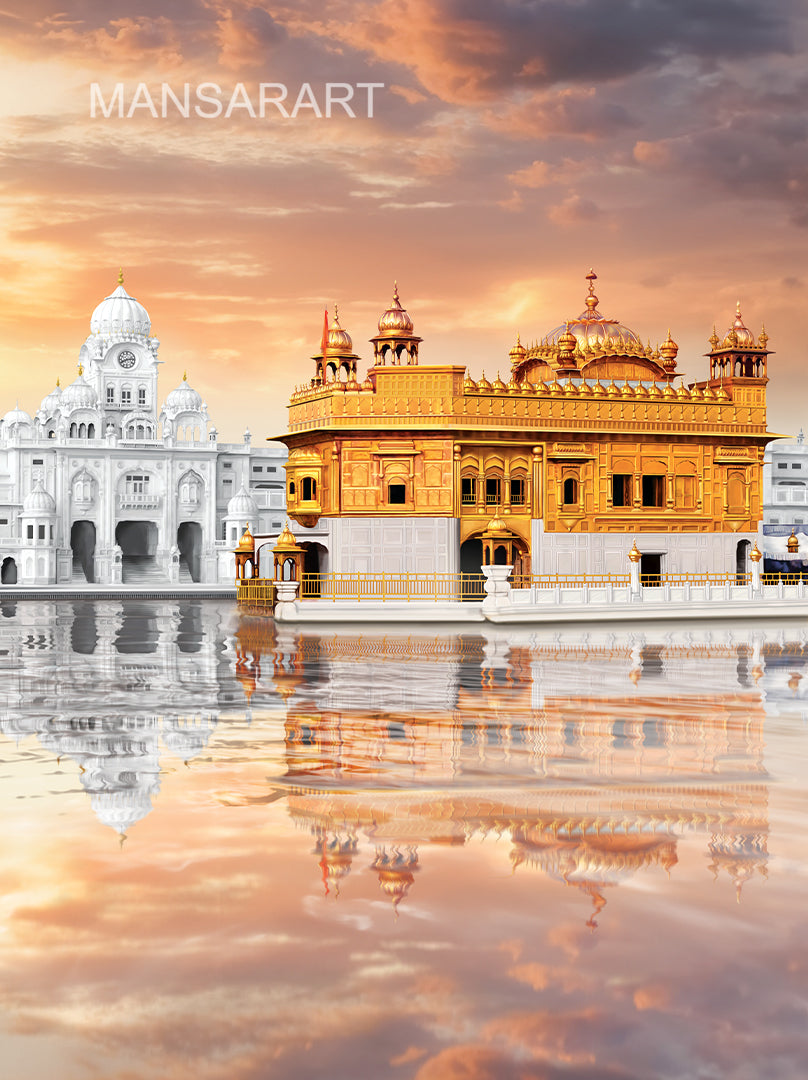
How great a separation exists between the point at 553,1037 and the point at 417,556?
27.7m

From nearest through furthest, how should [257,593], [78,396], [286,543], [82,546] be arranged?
1. [286,543]
2. [257,593]
3. [78,396]
4. [82,546]

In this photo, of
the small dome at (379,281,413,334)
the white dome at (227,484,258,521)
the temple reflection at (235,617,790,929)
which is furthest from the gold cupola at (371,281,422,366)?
the white dome at (227,484,258,521)

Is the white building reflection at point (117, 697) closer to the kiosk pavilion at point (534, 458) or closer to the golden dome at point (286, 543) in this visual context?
the golden dome at point (286, 543)

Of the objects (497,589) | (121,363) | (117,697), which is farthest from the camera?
(121,363)

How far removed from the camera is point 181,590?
50469mm

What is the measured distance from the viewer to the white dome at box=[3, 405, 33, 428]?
6359 cm

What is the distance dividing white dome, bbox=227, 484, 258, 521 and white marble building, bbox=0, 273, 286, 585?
53 mm

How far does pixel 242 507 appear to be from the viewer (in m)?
62.6

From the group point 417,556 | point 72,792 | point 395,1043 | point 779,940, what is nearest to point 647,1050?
point 395,1043

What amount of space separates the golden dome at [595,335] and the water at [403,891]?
2461 centimetres

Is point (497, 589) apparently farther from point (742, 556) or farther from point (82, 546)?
point (82, 546)

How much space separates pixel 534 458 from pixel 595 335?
6226mm

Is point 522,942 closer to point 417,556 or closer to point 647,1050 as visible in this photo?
point 647,1050

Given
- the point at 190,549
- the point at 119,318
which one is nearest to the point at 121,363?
the point at 119,318
